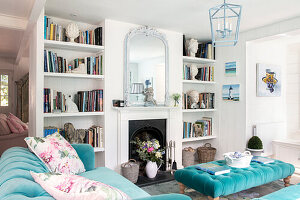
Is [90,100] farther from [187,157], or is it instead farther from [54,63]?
[187,157]

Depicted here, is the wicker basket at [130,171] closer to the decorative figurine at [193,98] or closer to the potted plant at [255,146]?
the decorative figurine at [193,98]

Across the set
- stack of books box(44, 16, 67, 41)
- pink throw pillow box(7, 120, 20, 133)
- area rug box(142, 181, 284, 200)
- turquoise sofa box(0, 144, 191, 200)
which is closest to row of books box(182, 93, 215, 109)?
area rug box(142, 181, 284, 200)

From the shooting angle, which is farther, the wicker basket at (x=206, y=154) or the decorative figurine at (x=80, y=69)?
the wicker basket at (x=206, y=154)

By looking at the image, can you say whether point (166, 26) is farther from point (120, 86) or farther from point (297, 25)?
point (297, 25)

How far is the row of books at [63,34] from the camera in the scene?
3.24m

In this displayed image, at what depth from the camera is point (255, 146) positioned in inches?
156

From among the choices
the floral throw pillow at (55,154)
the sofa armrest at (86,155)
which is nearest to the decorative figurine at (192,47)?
the sofa armrest at (86,155)

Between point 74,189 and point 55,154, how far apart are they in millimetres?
1013

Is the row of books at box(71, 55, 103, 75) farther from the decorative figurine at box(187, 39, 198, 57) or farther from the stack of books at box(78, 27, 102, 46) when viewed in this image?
the decorative figurine at box(187, 39, 198, 57)

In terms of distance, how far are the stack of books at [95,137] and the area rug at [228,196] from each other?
3.18 feet

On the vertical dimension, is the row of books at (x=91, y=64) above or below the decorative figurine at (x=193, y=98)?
above

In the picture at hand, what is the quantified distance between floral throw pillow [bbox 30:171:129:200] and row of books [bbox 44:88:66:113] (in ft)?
7.02

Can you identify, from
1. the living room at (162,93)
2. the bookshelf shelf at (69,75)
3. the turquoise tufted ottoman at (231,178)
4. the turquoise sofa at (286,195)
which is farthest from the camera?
the bookshelf shelf at (69,75)

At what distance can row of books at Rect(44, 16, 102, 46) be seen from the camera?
324cm
